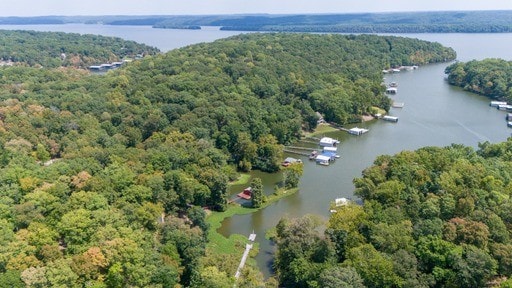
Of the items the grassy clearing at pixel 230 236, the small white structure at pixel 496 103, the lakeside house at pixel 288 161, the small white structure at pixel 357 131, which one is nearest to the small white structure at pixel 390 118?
the small white structure at pixel 357 131

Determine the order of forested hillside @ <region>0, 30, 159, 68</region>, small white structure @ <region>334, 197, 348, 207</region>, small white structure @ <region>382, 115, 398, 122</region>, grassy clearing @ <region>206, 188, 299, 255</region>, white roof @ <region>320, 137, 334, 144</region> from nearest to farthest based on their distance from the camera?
1. grassy clearing @ <region>206, 188, 299, 255</region>
2. small white structure @ <region>334, 197, 348, 207</region>
3. white roof @ <region>320, 137, 334, 144</region>
4. small white structure @ <region>382, 115, 398, 122</region>
5. forested hillside @ <region>0, 30, 159, 68</region>

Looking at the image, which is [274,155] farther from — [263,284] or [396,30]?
[396,30]

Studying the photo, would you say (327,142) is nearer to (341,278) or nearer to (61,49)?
(341,278)

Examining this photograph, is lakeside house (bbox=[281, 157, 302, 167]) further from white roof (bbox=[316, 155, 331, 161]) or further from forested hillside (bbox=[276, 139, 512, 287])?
forested hillside (bbox=[276, 139, 512, 287])

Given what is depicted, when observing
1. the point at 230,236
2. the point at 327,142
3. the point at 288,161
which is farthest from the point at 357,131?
the point at 230,236

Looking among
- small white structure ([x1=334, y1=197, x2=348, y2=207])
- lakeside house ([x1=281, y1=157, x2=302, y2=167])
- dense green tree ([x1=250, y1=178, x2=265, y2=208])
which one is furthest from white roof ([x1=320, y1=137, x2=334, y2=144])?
dense green tree ([x1=250, y1=178, x2=265, y2=208])

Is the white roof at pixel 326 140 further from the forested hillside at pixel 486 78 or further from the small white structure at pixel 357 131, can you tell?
the forested hillside at pixel 486 78
